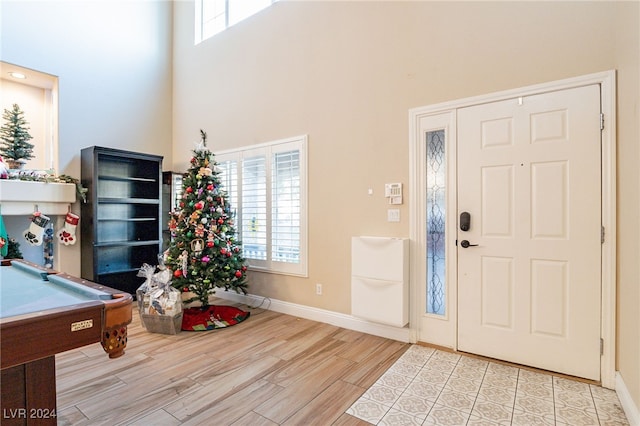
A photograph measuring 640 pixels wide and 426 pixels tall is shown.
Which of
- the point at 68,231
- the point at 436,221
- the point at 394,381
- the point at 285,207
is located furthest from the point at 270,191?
the point at 68,231

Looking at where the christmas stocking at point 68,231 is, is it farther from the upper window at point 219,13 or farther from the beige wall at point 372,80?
the upper window at point 219,13

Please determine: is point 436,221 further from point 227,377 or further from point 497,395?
point 227,377

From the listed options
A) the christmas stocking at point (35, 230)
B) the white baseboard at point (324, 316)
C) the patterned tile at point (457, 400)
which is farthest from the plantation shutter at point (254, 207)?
the patterned tile at point (457, 400)

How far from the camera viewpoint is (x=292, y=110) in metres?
4.14

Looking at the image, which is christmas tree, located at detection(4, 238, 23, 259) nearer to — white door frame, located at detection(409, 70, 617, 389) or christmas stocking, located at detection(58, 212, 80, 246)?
christmas stocking, located at detection(58, 212, 80, 246)

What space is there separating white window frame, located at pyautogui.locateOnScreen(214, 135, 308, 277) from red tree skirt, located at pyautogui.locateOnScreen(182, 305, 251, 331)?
0.67m

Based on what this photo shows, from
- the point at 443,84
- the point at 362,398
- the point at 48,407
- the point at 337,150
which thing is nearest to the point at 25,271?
the point at 48,407

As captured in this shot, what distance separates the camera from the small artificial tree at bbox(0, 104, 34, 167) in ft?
13.5

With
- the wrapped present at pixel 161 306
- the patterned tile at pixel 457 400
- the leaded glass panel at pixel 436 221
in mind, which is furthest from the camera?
the wrapped present at pixel 161 306

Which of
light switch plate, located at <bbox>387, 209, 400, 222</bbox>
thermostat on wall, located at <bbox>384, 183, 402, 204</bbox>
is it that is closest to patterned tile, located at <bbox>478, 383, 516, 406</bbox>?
light switch plate, located at <bbox>387, 209, 400, 222</bbox>

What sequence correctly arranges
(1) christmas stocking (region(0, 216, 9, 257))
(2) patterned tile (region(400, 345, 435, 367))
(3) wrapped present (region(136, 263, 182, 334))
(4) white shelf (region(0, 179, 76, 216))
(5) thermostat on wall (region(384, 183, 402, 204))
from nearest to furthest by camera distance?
(2) patterned tile (region(400, 345, 435, 367))
(5) thermostat on wall (region(384, 183, 402, 204))
(3) wrapped present (region(136, 263, 182, 334))
(1) christmas stocking (region(0, 216, 9, 257))
(4) white shelf (region(0, 179, 76, 216))

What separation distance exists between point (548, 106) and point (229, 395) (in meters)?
3.33

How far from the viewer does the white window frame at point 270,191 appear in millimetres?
4008

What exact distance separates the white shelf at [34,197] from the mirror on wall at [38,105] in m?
0.39
